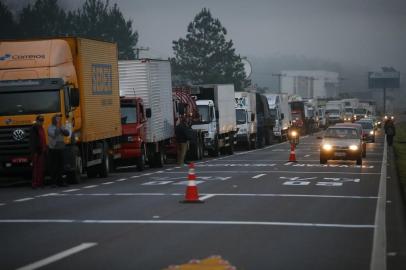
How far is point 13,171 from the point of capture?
2480 centimetres

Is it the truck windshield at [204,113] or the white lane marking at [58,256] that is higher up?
the truck windshield at [204,113]

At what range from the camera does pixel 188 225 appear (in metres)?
14.4

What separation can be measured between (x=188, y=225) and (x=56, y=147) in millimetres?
10352

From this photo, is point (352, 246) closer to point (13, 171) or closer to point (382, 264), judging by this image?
point (382, 264)

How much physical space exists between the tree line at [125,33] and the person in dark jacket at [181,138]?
2087 inches

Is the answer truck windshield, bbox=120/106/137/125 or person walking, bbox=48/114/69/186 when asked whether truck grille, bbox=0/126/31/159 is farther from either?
truck windshield, bbox=120/106/137/125

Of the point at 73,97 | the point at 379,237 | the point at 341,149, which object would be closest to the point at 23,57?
the point at 73,97

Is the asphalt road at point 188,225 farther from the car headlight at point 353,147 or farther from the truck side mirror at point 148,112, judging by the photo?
the car headlight at point 353,147

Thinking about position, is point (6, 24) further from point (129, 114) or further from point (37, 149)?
point (37, 149)

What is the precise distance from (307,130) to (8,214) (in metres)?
79.6

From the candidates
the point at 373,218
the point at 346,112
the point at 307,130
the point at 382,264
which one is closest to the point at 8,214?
the point at 373,218

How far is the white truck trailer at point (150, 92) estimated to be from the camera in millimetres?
33969

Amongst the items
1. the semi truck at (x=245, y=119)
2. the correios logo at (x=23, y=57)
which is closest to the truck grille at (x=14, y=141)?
the correios logo at (x=23, y=57)

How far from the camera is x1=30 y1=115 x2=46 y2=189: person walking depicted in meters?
23.4
